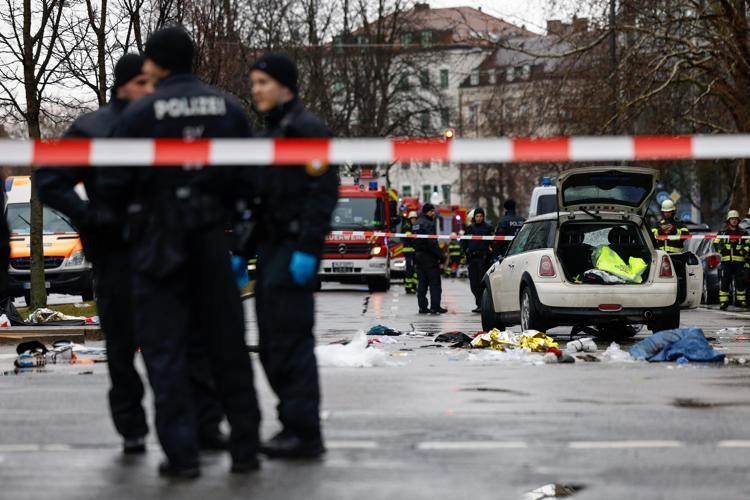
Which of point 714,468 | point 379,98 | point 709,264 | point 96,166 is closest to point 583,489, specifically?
point 714,468

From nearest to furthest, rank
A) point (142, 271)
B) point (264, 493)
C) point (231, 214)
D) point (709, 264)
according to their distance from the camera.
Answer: point (264, 493) < point (142, 271) < point (231, 214) < point (709, 264)

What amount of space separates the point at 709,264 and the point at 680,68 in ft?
26.8

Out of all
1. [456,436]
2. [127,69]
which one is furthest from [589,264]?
[127,69]

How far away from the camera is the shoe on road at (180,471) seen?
264 inches

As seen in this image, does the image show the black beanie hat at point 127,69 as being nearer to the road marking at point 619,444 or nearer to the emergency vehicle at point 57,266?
the road marking at point 619,444

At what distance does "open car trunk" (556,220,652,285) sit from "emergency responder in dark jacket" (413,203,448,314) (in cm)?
620

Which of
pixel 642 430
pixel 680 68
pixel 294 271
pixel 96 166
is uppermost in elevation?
pixel 680 68

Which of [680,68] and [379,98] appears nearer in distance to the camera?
[680,68]

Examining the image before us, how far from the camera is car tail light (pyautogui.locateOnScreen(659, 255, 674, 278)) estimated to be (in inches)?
645

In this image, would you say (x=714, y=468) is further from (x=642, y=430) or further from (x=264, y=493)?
(x=264, y=493)

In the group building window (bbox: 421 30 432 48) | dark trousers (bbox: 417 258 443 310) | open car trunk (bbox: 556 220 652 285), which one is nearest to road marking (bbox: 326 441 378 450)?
open car trunk (bbox: 556 220 652 285)

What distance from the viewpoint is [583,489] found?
21.2ft

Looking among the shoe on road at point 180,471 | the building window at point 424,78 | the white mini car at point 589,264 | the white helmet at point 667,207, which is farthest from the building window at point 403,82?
the shoe on road at point 180,471

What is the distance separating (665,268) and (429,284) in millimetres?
7618
